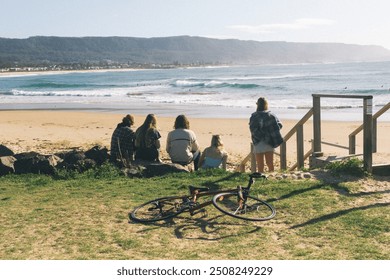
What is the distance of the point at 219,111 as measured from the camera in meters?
27.2

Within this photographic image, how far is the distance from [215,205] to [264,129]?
9.37 feet

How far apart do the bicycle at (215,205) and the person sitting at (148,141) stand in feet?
9.25

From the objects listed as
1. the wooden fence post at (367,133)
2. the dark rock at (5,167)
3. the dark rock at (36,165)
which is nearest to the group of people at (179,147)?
the dark rock at (36,165)

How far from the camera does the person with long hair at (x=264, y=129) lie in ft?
27.3

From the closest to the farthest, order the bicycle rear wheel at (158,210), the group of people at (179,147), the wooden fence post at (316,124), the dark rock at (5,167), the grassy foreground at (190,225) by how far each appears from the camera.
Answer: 1. the grassy foreground at (190,225)
2. the bicycle rear wheel at (158,210)
3. the wooden fence post at (316,124)
4. the group of people at (179,147)
5. the dark rock at (5,167)

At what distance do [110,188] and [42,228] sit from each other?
1.85m

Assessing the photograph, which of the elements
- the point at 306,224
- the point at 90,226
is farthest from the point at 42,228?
the point at 306,224

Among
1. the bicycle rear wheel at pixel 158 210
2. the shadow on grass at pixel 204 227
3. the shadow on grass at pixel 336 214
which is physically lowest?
the shadow on grass at pixel 204 227

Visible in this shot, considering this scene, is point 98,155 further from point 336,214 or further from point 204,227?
point 336,214

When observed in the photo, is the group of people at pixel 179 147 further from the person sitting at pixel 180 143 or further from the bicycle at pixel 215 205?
the bicycle at pixel 215 205

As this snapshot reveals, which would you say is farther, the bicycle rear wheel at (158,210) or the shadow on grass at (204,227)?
the bicycle rear wheel at (158,210)

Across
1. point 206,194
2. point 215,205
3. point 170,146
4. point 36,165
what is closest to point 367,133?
point 206,194
